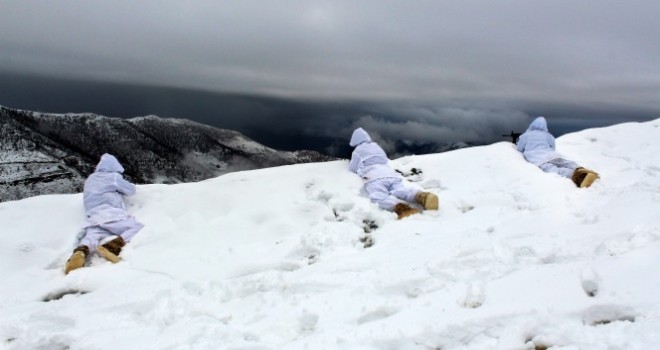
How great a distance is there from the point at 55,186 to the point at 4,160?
23.6m

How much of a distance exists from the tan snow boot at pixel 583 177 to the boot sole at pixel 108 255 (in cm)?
971

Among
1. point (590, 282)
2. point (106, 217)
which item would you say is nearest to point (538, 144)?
point (590, 282)

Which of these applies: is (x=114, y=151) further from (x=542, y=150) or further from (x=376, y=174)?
(x=542, y=150)

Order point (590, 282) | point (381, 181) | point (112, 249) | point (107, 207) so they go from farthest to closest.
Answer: point (381, 181)
point (107, 207)
point (112, 249)
point (590, 282)

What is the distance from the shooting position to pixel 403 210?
9562 millimetres

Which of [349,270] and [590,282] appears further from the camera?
[349,270]

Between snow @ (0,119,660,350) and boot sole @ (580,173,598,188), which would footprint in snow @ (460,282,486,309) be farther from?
boot sole @ (580,173,598,188)

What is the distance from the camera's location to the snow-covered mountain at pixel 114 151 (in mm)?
110750

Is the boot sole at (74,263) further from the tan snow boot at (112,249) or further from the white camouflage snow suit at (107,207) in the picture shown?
the white camouflage snow suit at (107,207)

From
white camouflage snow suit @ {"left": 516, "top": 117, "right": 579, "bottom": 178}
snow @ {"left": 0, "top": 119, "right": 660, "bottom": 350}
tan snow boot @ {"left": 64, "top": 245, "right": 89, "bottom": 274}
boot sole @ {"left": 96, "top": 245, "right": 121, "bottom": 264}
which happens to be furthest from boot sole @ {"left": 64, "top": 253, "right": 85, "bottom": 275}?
white camouflage snow suit @ {"left": 516, "top": 117, "right": 579, "bottom": 178}

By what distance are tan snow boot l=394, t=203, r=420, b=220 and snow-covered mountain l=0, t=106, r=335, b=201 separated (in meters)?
108

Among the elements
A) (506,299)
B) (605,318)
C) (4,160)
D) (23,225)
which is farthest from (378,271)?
(4,160)

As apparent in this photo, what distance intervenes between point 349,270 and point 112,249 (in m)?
4.88

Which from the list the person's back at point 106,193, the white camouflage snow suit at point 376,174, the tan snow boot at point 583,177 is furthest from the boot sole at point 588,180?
the person's back at point 106,193
